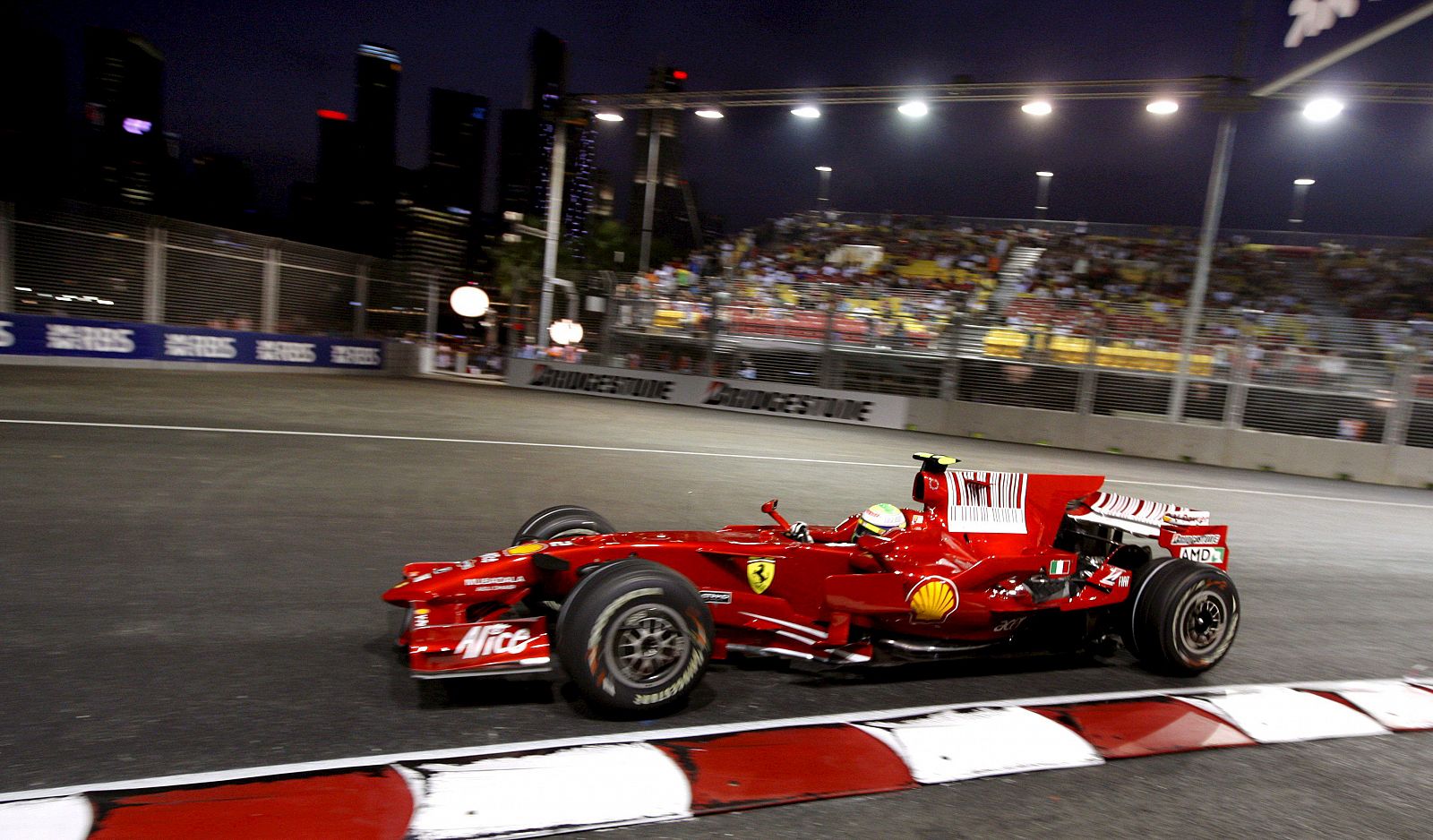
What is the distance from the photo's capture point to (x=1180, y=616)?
15.9 ft

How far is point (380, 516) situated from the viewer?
7.07 m

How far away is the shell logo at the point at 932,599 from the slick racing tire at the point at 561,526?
5.57 ft

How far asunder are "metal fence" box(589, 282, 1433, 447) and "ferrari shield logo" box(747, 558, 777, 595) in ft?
52.3

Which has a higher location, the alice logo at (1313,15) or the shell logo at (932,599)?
the alice logo at (1313,15)

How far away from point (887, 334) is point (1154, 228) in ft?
32.7

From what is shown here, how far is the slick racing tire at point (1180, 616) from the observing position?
15.9 feet

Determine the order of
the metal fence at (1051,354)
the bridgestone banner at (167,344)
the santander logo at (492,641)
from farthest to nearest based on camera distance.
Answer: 1. the bridgestone banner at (167,344)
2. the metal fence at (1051,354)
3. the santander logo at (492,641)

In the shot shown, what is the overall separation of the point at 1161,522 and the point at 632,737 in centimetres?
345

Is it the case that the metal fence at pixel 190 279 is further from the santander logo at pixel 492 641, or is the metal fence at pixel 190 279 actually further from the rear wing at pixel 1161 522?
the rear wing at pixel 1161 522

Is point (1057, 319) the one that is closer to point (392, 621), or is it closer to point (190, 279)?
point (392, 621)

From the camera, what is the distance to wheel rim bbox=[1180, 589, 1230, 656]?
4902mm

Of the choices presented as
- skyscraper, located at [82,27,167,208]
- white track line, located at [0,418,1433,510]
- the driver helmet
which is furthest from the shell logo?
skyscraper, located at [82,27,167,208]

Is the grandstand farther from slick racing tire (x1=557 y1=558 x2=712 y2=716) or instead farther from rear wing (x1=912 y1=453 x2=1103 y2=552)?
slick racing tire (x1=557 y1=558 x2=712 y2=716)

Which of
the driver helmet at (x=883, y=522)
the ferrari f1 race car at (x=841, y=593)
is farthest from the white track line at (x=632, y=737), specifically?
the driver helmet at (x=883, y=522)
